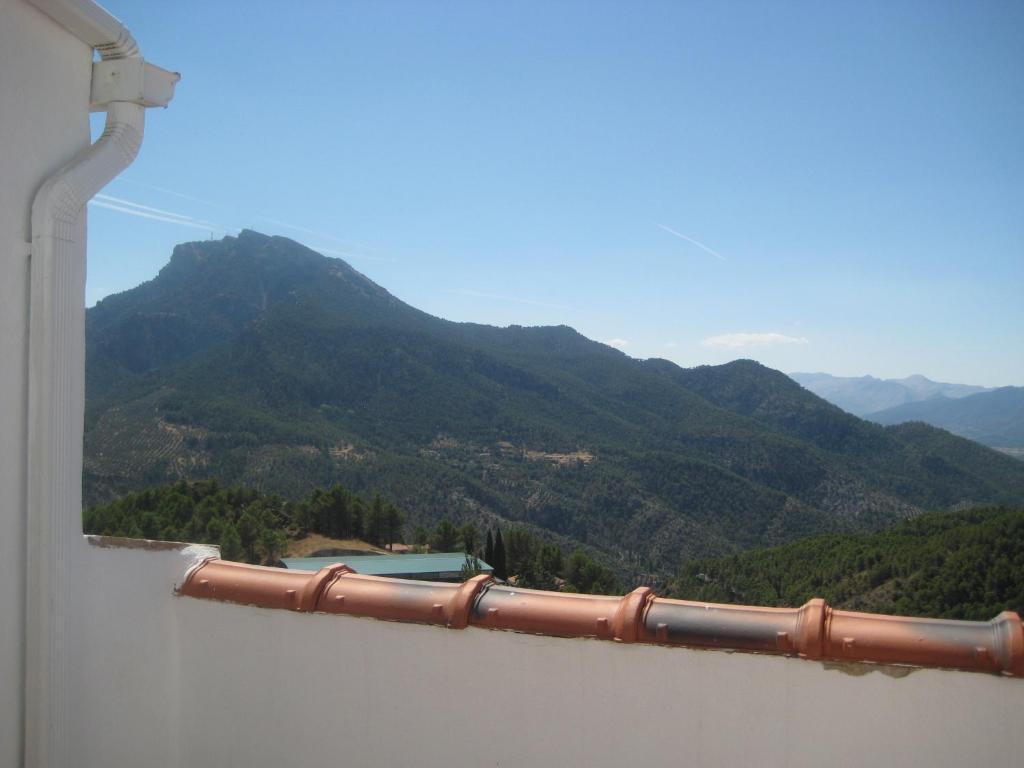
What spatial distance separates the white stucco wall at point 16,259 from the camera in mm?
2484

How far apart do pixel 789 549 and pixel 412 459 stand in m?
35.1

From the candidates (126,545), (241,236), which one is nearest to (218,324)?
(241,236)

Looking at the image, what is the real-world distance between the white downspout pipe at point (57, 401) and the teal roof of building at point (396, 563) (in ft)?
87.1

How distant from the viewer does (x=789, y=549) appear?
41.0 meters

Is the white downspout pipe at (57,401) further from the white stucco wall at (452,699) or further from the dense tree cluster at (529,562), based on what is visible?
the dense tree cluster at (529,562)

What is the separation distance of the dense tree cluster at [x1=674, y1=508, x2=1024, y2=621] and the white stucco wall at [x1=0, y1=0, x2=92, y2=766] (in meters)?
23.0

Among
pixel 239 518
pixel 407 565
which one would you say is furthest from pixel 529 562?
pixel 239 518

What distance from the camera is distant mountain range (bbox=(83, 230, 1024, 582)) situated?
2400 inches

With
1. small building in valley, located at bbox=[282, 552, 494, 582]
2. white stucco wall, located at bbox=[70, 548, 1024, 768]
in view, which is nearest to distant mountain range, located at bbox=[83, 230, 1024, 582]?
small building in valley, located at bbox=[282, 552, 494, 582]

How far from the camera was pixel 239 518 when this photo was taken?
34375 millimetres

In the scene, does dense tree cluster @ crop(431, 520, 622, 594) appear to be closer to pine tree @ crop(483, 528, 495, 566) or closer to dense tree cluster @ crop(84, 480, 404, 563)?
pine tree @ crop(483, 528, 495, 566)

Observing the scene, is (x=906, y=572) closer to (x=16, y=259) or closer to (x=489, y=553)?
(x=489, y=553)

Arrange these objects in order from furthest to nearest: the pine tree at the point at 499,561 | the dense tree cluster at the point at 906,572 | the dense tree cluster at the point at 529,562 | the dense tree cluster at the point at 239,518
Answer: the pine tree at the point at 499,561 < the dense tree cluster at the point at 529,562 < the dense tree cluster at the point at 239,518 < the dense tree cluster at the point at 906,572

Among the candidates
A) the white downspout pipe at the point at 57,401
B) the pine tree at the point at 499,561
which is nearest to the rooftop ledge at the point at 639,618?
the white downspout pipe at the point at 57,401
